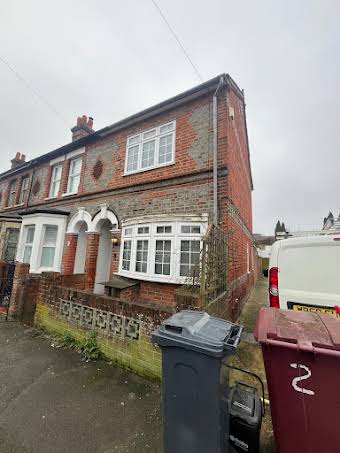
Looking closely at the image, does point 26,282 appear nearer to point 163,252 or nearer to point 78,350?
point 78,350

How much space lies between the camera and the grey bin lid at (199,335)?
5.68 ft

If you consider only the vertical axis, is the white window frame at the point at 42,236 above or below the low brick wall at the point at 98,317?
above

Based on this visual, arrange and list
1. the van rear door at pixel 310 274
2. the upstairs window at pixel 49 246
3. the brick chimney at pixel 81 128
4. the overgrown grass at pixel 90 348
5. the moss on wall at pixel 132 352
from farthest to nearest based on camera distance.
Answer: the brick chimney at pixel 81 128 < the upstairs window at pixel 49 246 < the overgrown grass at pixel 90 348 < the van rear door at pixel 310 274 < the moss on wall at pixel 132 352

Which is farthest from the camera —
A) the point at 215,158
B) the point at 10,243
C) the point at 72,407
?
the point at 10,243

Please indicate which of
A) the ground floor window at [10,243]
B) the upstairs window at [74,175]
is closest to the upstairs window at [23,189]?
the ground floor window at [10,243]

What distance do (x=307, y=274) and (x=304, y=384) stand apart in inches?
101

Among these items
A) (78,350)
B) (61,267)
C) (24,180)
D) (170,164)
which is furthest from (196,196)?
(24,180)

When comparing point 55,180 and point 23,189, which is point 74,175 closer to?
point 55,180

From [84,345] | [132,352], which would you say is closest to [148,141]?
[84,345]

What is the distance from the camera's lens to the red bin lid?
1.61 meters

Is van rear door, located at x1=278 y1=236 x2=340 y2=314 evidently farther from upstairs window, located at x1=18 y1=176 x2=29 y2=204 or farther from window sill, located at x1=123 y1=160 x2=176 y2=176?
upstairs window, located at x1=18 y1=176 x2=29 y2=204

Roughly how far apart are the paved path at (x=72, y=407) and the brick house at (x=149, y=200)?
2.27m

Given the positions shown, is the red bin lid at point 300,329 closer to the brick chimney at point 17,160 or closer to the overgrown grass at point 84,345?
the overgrown grass at point 84,345

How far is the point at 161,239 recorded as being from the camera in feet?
21.0
